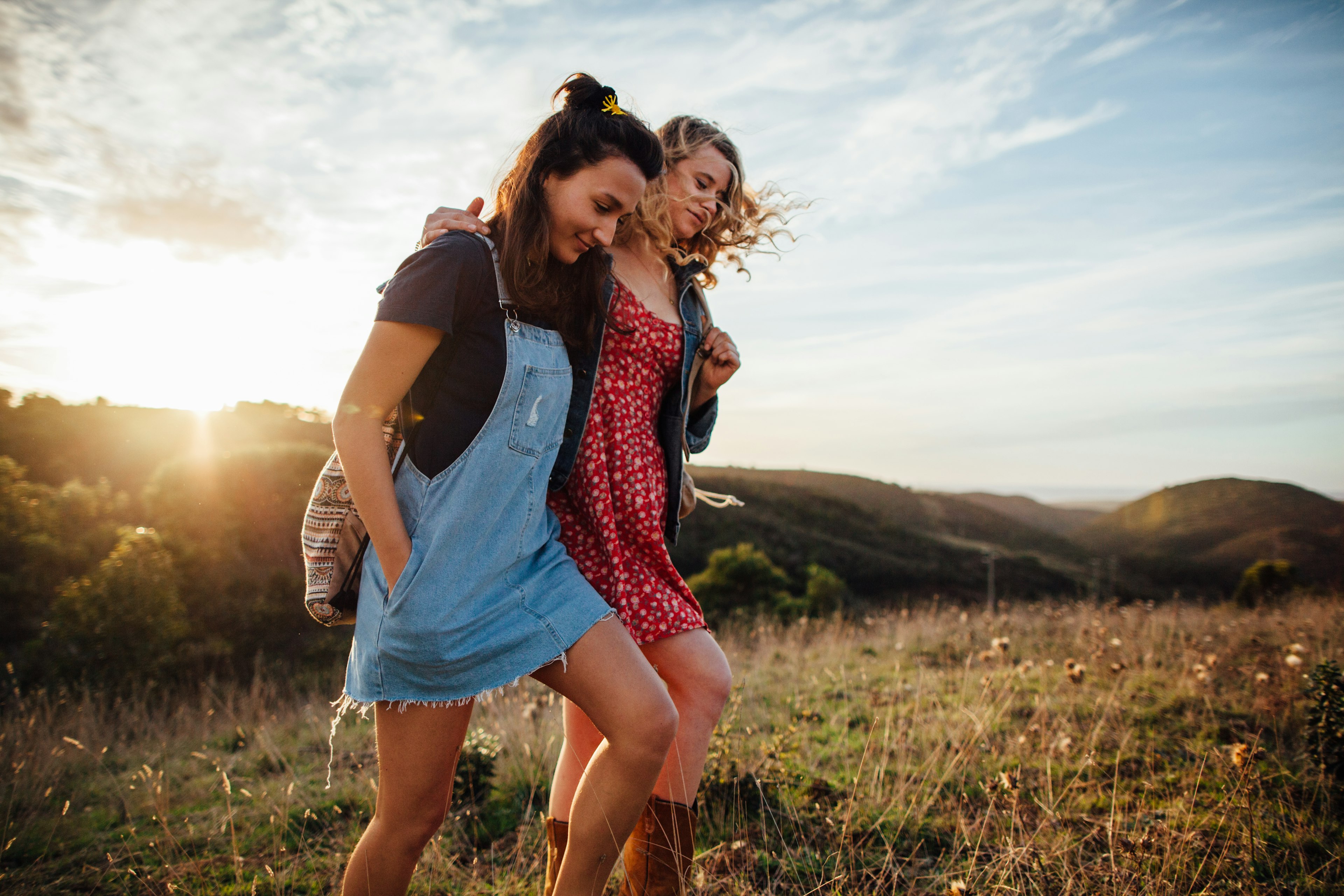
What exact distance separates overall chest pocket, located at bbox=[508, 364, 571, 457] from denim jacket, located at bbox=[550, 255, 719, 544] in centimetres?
10

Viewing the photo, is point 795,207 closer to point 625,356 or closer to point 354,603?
point 625,356

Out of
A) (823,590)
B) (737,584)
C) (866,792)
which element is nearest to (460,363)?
(866,792)

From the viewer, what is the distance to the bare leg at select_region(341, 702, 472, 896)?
1381 millimetres

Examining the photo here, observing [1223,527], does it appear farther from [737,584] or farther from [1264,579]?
[737,584]

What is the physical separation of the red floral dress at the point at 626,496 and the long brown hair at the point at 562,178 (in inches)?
5.5

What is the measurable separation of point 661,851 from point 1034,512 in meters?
46.0

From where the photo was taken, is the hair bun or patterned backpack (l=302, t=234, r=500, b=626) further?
the hair bun

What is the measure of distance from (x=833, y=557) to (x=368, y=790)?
23667mm

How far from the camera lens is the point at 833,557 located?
2531 cm

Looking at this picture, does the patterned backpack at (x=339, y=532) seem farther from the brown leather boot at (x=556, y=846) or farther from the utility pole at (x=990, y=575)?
the utility pole at (x=990, y=575)

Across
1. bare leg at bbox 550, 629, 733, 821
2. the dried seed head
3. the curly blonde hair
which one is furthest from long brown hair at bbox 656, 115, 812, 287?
the dried seed head

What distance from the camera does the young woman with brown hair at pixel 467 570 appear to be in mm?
1323

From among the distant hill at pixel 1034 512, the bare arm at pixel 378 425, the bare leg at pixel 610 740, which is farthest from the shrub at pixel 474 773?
the distant hill at pixel 1034 512

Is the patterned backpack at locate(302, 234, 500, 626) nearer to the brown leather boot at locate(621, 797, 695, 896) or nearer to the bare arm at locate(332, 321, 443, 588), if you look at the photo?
the bare arm at locate(332, 321, 443, 588)
